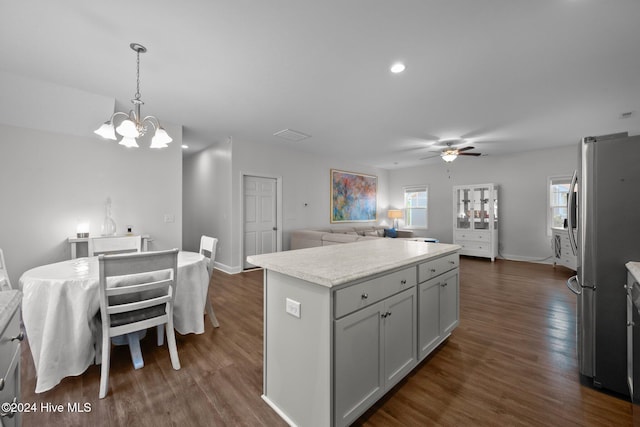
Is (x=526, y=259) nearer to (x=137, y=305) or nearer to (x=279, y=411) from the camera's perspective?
(x=279, y=411)

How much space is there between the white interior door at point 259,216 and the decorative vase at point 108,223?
2.15 metres

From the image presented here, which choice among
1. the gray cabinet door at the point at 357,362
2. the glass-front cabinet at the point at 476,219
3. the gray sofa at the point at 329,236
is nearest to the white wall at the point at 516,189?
the glass-front cabinet at the point at 476,219

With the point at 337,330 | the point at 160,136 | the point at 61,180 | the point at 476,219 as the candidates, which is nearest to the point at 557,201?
the point at 476,219

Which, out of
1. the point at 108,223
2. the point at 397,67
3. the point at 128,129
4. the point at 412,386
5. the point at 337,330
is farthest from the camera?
the point at 108,223

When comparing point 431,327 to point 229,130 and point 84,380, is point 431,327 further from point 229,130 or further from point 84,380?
point 229,130

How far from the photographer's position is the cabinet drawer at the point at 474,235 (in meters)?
6.28

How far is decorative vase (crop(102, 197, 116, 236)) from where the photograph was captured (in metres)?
3.44

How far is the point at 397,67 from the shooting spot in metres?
2.53

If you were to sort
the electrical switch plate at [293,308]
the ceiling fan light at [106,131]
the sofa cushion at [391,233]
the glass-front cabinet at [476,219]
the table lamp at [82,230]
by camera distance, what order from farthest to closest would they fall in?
the sofa cushion at [391,233] → the glass-front cabinet at [476,219] → the table lamp at [82,230] → the ceiling fan light at [106,131] → the electrical switch plate at [293,308]

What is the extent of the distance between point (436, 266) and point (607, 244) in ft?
3.45

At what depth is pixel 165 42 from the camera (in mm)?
2156

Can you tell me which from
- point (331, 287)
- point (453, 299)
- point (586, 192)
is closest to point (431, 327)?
point (453, 299)

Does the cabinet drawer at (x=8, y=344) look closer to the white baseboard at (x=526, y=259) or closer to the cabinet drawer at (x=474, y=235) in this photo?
the cabinet drawer at (x=474, y=235)

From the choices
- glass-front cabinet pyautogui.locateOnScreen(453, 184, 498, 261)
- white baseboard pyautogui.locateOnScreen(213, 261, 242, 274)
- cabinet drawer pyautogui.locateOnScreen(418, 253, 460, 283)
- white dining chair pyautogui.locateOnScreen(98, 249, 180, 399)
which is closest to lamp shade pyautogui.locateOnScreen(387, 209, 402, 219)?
glass-front cabinet pyautogui.locateOnScreen(453, 184, 498, 261)
